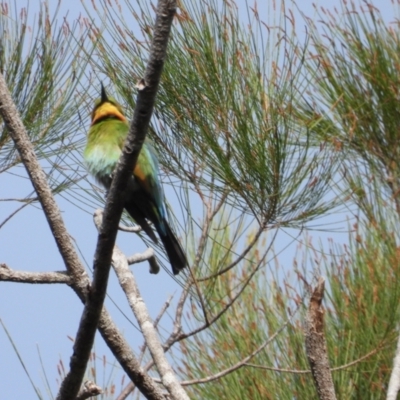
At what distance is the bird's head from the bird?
0.23ft

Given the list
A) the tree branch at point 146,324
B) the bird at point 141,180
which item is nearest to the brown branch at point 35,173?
the tree branch at point 146,324

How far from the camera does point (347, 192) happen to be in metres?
1.98

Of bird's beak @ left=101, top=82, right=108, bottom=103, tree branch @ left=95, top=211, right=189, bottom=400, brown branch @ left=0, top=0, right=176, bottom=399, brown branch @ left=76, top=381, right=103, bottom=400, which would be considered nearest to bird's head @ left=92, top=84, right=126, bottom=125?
bird's beak @ left=101, top=82, right=108, bottom=103

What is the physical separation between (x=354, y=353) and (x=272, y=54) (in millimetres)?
754

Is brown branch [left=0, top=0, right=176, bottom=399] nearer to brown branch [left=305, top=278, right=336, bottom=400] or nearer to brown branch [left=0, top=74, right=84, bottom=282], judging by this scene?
brown branch [left=0, top=74, right=84, bottom=282]

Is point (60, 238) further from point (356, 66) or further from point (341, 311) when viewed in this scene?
point (356, 66)

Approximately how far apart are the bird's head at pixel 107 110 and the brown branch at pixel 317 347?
0.88 metres

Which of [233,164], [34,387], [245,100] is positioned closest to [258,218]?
[233,164]

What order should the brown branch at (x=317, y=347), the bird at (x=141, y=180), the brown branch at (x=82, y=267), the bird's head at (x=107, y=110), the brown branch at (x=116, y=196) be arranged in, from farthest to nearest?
the bird's head at (x=107, y=110), the bird at (x=141, y=180), the brown branch at (x=317, y=347), the brown branch at (x=82, y=267), the brown branch at (x=116, y=196)

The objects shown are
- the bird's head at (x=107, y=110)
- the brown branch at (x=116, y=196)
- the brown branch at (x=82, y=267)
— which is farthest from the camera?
the bird's head at (x=107, y=110)

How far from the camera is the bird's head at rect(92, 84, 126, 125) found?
1.95 m

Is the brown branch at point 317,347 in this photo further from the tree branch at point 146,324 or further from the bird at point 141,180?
the bird at point 141,180

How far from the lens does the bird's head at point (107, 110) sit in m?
1.95

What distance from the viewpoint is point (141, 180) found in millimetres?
1708
